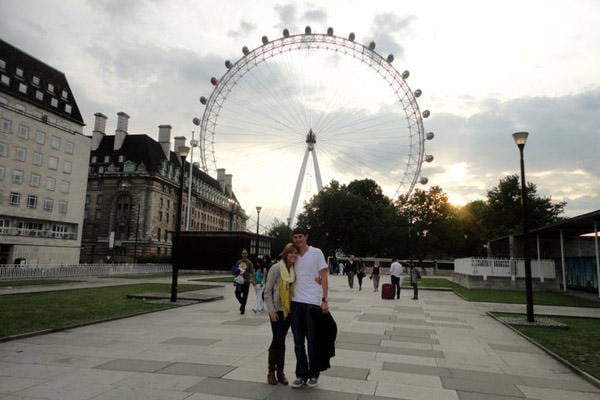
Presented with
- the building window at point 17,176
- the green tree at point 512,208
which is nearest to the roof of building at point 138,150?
the building window at point 17,176

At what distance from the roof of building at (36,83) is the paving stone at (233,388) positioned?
6485 cm

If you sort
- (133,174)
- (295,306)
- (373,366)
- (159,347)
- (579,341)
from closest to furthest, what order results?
(295,306)
(373,366)
(159,347)
(579,341)
(133,174)

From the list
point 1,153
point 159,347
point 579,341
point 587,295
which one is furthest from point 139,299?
point 1,153

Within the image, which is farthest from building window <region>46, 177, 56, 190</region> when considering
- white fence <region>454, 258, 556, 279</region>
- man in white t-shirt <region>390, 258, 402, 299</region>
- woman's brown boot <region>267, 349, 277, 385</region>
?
woman's brown boot <region>267, 349, 277, 385</region>

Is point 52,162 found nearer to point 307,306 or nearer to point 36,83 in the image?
point 36,83

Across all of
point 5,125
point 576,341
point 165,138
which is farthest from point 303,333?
point 165,138

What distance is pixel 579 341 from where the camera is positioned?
10.9m

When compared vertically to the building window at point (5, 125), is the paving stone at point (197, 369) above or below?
below

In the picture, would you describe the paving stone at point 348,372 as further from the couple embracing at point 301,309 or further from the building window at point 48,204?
A: the building window at point 48,204

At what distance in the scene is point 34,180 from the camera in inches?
2263

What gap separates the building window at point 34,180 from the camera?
5703cm

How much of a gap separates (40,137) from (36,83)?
1083 cm

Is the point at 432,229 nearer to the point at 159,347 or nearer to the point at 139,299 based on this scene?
the point at 139,299

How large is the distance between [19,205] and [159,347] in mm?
57221
